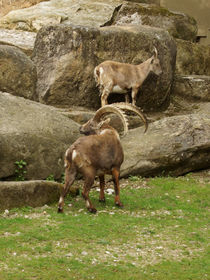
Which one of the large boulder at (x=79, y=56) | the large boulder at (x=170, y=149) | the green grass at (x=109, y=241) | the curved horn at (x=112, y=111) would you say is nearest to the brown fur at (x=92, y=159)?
the curved horn at (x=112, y=111)

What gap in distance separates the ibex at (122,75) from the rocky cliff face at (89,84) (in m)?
0.55

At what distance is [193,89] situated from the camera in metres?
16.4

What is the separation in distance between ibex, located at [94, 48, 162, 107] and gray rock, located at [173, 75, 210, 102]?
6.31 feet

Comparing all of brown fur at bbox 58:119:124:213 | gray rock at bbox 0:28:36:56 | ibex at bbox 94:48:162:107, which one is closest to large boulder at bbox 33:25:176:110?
ibex at bbox 94:48:162:107

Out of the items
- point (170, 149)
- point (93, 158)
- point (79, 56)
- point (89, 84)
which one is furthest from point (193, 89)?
point (93, 158)

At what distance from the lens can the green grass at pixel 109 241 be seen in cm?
632

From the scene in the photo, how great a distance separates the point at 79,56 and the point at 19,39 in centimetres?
345

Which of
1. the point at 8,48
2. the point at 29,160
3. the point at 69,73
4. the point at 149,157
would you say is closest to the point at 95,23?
the point at 69,73

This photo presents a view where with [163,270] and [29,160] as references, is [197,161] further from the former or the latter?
[163,270]

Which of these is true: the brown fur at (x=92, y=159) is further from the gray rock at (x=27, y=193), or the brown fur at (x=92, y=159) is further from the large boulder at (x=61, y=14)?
the large boulder at (x=61, y=14)

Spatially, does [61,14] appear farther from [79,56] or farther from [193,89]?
[193,89]

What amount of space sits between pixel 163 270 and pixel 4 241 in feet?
7.04

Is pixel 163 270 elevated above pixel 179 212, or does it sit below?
above

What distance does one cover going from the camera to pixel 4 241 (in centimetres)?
700
